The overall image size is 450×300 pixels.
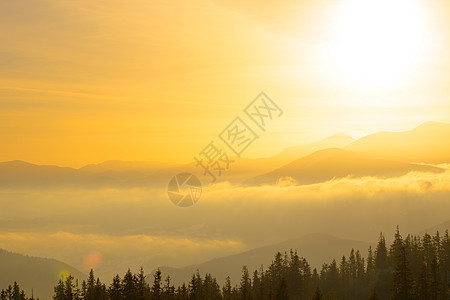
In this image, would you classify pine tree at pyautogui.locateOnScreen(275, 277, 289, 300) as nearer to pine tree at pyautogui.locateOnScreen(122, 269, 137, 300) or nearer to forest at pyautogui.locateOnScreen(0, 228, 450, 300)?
forest at pyautogui.locateOnScreen(0, 228, 450, 300)

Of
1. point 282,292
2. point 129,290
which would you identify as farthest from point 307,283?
point 129,290

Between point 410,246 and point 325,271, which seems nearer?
point 410,246

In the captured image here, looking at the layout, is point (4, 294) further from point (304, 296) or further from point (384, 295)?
point (384, 295)

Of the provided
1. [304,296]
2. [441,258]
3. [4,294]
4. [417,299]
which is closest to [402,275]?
[417,299]

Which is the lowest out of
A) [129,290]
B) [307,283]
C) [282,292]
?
[307,283]

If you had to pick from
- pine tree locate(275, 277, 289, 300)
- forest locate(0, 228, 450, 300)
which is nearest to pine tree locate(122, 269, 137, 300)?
forest locate(0, 228, 450, 300)

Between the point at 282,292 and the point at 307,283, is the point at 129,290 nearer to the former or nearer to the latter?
the point at 282,292

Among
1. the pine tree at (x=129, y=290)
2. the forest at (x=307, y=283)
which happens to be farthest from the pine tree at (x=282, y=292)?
the pine tree at (x=129, y=290)

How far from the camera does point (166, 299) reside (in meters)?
130

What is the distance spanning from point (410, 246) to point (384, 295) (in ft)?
68.3

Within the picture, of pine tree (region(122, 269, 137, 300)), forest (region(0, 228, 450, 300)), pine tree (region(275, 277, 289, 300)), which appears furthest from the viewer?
forest (region(0, 228, 450, 300))

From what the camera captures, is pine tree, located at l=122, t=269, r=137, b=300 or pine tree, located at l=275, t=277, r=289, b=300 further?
pine tree, located at l=122, t=269, r=137, b=300

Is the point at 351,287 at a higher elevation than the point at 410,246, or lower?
lower

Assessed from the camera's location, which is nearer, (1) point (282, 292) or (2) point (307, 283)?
(1) point (282, 292)
